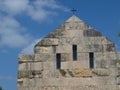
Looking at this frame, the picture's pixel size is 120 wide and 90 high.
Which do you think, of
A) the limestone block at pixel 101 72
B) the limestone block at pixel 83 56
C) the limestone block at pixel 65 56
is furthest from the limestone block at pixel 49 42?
the limestone block at pixel 101 72

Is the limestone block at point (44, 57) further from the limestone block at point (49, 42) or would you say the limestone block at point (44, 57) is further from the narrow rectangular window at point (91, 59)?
the narrow rectangular window at point (91, 59)

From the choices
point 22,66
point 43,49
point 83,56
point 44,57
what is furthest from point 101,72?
point 22,66

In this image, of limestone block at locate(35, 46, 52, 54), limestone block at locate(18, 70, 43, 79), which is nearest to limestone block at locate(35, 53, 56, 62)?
limestone block at locate(35, 46, 52, 54)

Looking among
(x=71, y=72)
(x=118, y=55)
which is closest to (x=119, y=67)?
(x=118, y=55)

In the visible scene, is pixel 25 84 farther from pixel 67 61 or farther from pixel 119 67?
pixel 119 67

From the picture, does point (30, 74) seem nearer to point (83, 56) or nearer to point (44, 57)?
point (44, 57)

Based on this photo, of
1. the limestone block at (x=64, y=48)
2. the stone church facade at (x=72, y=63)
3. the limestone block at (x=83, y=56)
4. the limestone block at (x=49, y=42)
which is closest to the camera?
the stone church facade at (x=72, y=63)

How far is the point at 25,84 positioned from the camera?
69.6 ft

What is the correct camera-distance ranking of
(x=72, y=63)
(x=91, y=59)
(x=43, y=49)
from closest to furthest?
(x=72, y=63)
(x=91, y=59)
(x=43, y=49)

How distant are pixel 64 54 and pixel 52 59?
672 millimetres

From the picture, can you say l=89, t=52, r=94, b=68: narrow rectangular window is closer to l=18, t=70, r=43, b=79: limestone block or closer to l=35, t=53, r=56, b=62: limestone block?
l=35, t=53, r=56, b=62: limestone block

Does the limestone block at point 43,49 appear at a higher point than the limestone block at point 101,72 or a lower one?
higher

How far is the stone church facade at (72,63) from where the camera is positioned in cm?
2097

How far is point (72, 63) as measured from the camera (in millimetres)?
21109
